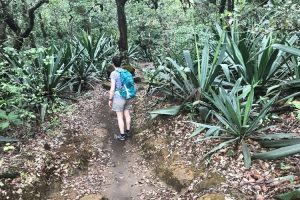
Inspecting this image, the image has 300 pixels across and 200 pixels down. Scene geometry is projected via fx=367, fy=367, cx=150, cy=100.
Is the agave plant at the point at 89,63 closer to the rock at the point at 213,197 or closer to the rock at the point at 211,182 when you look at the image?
the rock at the point at 211,182

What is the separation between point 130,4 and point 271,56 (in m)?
10.8

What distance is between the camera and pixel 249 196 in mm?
3492

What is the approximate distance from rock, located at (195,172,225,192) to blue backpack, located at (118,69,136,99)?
2.25 m

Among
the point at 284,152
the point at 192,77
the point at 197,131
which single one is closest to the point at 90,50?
the point at 192,77

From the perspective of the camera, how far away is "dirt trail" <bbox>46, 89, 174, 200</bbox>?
440cm

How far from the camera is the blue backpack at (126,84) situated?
575cm

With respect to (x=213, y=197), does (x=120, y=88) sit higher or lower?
higher

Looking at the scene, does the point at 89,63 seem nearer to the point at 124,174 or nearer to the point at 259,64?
the point at 124,174

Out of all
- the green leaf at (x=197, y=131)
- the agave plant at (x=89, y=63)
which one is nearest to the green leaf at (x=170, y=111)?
the green leaf at (x=197, y=131)

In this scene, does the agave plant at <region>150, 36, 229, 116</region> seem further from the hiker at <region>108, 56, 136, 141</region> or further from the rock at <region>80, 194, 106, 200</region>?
the rock at <region>80, 194, 106, 200</region>

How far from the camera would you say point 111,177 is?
4859mm

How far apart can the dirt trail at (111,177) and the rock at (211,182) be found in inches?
17.1

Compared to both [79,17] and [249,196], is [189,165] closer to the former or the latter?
[249,196]

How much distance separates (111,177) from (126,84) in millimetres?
1584
